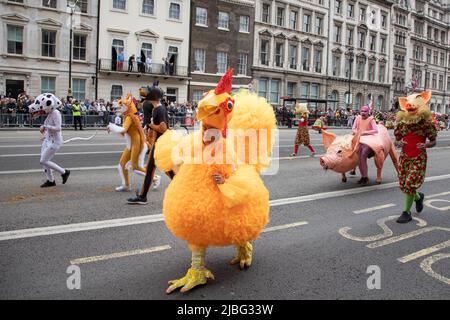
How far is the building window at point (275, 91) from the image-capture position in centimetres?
4522

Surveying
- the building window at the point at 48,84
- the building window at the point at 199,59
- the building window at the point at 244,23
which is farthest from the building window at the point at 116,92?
the building window at the point at 244,23

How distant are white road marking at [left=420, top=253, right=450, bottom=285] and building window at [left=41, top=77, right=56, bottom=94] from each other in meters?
30.8

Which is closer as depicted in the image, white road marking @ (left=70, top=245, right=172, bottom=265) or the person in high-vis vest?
white road marking @ (left=70, top=245, right=172, bottom=265)

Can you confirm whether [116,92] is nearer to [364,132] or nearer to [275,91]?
[275,91]

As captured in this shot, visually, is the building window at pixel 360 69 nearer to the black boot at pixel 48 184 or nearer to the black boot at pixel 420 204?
the black boot at pixel 420 204

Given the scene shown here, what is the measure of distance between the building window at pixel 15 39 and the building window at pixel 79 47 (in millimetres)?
3566

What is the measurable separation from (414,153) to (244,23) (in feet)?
124

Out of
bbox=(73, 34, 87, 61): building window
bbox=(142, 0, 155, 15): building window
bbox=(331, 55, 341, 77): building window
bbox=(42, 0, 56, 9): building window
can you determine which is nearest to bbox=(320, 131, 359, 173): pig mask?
bbox=(73, 34, 87, 61): building window

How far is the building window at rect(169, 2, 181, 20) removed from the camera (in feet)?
119

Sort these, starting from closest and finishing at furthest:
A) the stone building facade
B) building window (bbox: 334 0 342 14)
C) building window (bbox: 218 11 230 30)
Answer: the stone building facade, building window (bbox: 218 11 230 30), building window (bbox: 334 0 342 14)

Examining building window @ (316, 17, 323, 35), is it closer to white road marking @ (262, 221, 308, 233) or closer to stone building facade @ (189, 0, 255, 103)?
stone building facade @ (189, 0, 255, 103)

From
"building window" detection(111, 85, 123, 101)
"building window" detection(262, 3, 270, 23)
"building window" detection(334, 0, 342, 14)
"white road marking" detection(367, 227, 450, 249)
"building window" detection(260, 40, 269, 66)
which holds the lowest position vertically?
"white road marking" detection(367, 227, 450, 249)

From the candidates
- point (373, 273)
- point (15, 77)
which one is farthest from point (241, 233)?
point (15, 77)
